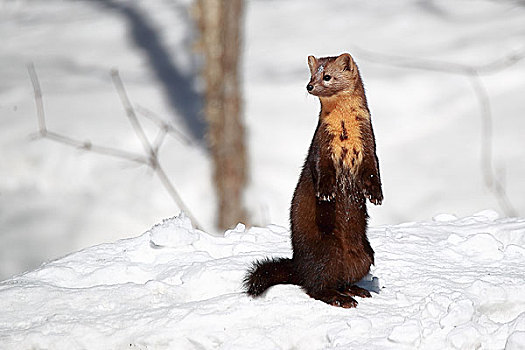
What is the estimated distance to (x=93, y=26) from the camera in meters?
11.1

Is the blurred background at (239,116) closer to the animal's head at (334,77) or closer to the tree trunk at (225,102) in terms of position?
the tree trunk at (225,102)

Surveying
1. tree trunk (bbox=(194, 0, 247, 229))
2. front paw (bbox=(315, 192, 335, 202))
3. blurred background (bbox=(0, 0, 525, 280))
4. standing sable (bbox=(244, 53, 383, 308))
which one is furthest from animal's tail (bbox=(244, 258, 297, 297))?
tree trunk (bbox=(194, 0, 247, 229))

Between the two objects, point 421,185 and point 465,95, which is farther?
point 465,95

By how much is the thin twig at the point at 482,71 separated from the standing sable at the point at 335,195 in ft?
13.0

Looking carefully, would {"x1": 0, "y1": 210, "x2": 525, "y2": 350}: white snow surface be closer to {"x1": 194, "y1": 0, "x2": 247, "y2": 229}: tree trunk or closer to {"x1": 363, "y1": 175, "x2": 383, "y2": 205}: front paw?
{"x1": 363, "y1": 175, "x2": 383, "y2": 205}: front paw

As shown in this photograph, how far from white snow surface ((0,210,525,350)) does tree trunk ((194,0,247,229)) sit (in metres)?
3.27

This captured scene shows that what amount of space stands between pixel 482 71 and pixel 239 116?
9.13 feet

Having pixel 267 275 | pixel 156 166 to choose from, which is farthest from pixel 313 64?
pixel 156 166

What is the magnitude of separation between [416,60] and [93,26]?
446 cm

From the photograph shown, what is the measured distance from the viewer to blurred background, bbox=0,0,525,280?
7176mm

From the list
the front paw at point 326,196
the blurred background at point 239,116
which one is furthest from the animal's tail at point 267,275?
the blurred background at point 239,116

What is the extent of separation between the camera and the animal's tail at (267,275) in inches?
121

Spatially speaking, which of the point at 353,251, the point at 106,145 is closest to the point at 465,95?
the point at 106,145

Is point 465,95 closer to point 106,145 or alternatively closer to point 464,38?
point 464,38
